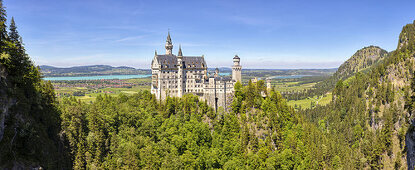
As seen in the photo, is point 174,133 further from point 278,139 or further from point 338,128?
point 338,128

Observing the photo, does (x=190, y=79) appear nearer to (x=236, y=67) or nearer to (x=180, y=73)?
(x=180, y=73)

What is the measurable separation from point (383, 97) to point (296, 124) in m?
74.1

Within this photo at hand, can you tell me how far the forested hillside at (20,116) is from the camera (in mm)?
39781

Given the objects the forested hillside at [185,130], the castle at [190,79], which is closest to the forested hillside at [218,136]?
the forested hillside at [185,130]

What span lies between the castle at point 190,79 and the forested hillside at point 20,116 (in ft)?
178

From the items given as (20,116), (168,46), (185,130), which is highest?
(168,46)

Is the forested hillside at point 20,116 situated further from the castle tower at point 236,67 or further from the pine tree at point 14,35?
the castle tower at point 236,67

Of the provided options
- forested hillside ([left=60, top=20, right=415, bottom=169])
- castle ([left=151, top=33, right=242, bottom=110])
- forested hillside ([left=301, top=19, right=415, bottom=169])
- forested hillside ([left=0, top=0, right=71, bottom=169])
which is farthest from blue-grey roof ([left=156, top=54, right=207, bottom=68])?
forested hillside ([left=301, top=19, right=415, bottom=169])

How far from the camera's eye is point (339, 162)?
94.6 metres

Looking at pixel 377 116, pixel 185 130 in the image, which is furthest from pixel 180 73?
pixel 377 116

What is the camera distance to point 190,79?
113 meters

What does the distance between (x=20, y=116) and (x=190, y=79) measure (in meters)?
73.8

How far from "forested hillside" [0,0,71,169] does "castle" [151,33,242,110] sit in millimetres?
54356

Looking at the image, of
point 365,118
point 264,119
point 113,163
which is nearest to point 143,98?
point 113,163
